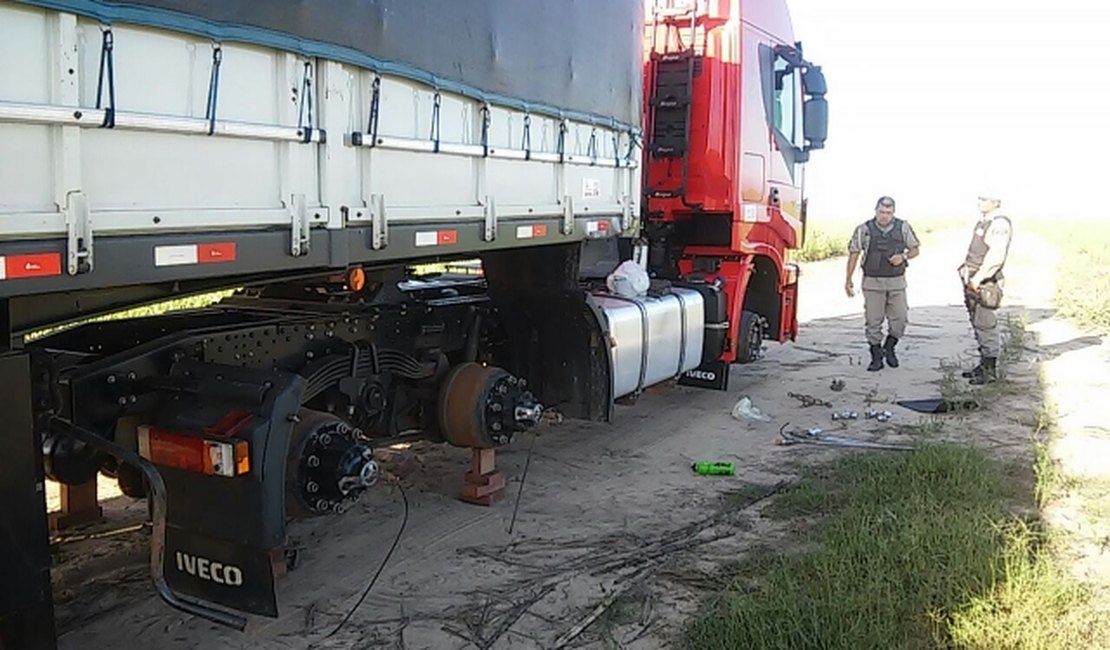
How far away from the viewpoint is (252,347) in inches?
161

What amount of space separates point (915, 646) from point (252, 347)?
2.75m

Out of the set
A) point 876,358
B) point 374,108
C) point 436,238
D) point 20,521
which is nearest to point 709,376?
point 876,358

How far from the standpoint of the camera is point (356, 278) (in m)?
4.36

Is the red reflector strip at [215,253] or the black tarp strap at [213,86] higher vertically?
the black tarp strap at [213,86]

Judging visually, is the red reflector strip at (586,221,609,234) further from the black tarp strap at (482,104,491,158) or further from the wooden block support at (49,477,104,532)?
the wooden block support at (49,477,104,532)

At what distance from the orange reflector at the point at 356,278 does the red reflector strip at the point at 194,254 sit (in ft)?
3.05

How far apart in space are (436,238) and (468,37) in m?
0.83

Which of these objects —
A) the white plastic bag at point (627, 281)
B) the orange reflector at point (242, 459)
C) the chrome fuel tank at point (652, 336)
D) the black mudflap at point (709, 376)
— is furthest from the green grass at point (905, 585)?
the black mudflap at point (709, 376)

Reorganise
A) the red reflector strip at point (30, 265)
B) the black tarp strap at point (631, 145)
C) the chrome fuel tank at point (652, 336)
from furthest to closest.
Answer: the chrome fuel tank at point (652, 336) < the black tarp strap at point (631, 145) < the red reflector strip at point (30, 265)

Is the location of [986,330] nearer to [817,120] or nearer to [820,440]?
[817,120]

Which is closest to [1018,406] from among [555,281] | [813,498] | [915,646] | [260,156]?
[813,498]

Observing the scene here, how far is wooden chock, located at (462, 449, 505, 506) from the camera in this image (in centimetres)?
550

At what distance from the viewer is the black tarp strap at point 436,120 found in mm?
3926

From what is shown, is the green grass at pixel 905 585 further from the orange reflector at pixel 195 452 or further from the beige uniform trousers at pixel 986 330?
the beige uniform trousers at pixel 986 330
